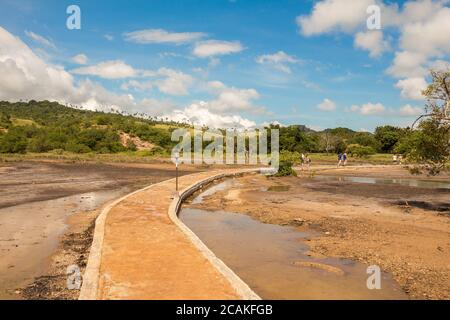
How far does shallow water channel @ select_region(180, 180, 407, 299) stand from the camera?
743cm

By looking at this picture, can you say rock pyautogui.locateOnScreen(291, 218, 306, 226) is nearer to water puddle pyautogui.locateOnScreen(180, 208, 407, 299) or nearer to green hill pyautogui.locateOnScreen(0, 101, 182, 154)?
water puddle pyautogui.locateOnScreen(180, 208, 407, 299)

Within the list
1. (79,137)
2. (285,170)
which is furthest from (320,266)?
(79,137)

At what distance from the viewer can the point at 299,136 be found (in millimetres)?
72062

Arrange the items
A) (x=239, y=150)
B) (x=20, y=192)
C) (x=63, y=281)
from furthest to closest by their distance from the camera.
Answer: (x=239, y=150) < (x=20, y=192) < (x=63, y=281)

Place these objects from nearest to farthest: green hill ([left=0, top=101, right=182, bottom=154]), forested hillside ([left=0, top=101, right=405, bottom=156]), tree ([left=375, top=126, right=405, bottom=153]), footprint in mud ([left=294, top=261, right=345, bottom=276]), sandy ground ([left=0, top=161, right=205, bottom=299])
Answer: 1. sandy ground ([left=0, top=161, right=205, bottom=299])
2. footprint in mud ([left=294, top=261, right=345, bottom=276])
3. forested hillside ([left=0, top=101, right=405, bottom=156])
4. green hill ([left=0, top=101, right=182, bottom=154])
5. tree ([left=375, top=126, right=405, bottom=153])

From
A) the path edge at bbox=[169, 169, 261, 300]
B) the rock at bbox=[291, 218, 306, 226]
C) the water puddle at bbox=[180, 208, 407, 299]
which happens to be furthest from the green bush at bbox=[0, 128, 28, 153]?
the rock at bbox=[291, 218, 306, 226]

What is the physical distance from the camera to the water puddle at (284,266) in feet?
24.4

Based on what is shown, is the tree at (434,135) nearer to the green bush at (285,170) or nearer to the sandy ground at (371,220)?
the sandy ground at (371,220)

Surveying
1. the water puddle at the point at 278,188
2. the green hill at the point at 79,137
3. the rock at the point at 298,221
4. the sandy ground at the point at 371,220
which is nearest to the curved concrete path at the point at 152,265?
the sandy ground at the point at 371,220

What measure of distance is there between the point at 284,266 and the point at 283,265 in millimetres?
79

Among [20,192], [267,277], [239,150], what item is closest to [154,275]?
[267,277]

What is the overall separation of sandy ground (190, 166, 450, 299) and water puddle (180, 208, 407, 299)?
499 mm

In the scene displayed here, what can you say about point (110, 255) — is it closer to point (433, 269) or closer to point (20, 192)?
point (433, 269)
